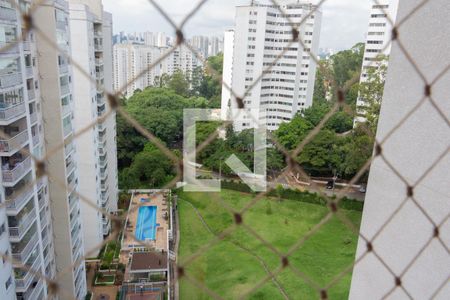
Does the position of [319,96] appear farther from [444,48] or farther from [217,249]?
[444,48]

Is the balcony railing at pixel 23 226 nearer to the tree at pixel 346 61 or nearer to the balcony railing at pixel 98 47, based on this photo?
the balcony railing at pixel 98 47

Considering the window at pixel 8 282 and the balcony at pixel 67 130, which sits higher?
the balcony at pixel 67 130

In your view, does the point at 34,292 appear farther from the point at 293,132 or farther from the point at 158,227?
the point at 293,132

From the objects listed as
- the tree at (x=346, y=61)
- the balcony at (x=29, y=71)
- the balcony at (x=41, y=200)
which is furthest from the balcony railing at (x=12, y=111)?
the tree at (x=346, y=61)

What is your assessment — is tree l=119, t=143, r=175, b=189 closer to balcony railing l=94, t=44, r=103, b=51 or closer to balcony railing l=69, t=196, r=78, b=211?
balcony railing l=94, t=44, r=103, b=51

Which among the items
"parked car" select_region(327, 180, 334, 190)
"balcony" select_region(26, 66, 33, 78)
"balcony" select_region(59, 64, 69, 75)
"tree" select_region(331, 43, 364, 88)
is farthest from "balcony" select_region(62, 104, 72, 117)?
"tree" select_region(331, 43, 364, 88)

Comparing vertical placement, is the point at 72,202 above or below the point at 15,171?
below

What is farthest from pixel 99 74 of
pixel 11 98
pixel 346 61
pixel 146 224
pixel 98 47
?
pixel 346 61

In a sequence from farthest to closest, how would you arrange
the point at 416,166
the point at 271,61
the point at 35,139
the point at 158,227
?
the point at 271,61, the point at 158,227, the point at 35,139, the point at 416,166
